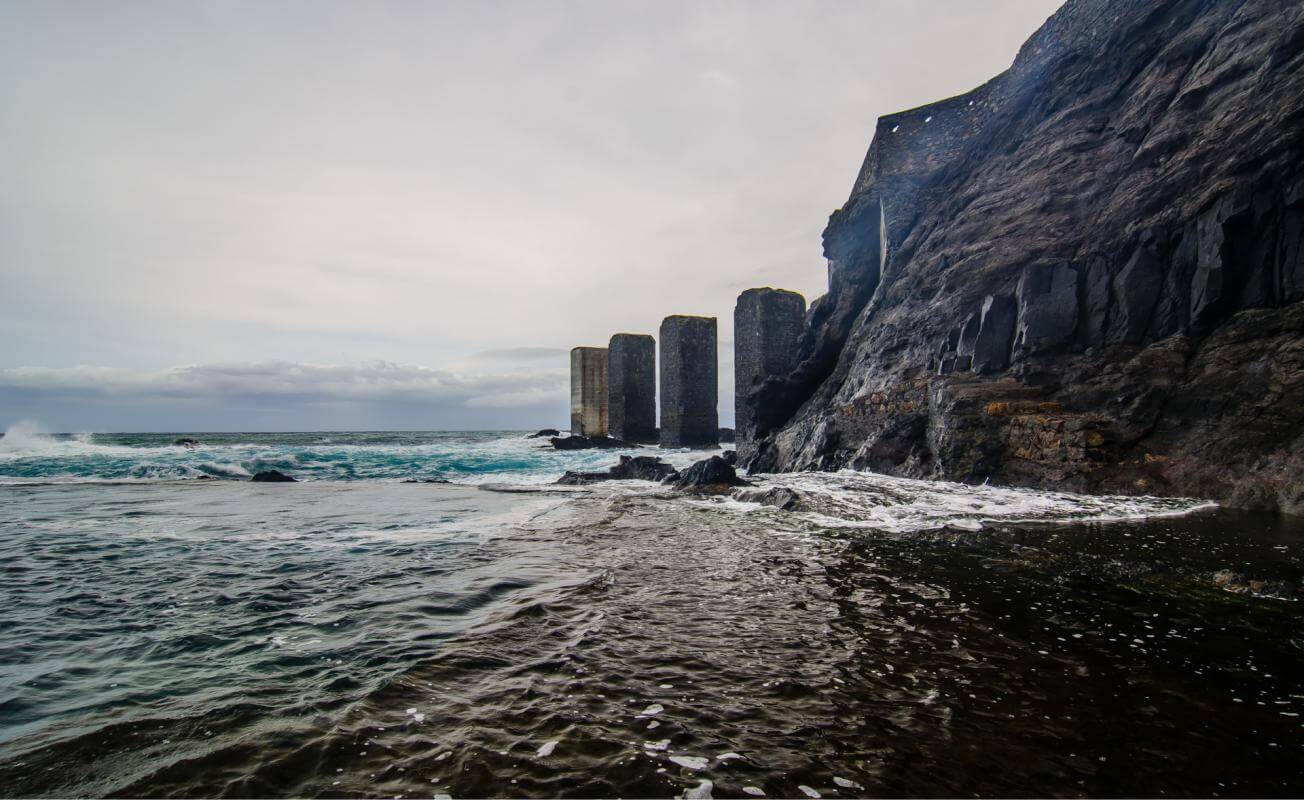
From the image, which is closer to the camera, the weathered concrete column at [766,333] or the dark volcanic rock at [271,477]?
the dark volcanic rock at [271,477]

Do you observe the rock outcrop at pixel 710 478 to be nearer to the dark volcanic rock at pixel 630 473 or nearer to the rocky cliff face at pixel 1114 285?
the rocky cliff face at pixel 1114 285

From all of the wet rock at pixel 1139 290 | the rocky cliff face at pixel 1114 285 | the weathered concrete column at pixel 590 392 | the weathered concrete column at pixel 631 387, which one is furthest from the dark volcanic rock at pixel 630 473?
the weathered concrete column at pixel 590 392

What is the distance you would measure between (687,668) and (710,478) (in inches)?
346

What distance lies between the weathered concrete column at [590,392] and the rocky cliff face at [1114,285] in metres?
23.7

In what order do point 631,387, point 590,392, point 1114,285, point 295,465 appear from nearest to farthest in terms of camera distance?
point 1114,285 < point 295,465 < point 631,387 < point 590,392

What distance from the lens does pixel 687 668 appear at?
2949 mm

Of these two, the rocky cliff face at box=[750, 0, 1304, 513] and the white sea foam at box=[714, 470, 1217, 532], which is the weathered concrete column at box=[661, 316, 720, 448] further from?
the white sea foam at box=[714, 470, 1217, 532]

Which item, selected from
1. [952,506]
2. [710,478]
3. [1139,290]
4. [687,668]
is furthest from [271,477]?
[1139,290]

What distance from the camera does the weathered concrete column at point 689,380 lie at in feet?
99.2

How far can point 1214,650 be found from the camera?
113 inches

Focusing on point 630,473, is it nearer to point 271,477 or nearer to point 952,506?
point 952,506

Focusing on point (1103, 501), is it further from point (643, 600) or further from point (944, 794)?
point (944, 794)

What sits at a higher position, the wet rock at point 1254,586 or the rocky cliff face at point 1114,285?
the rocky cliff face at point 1114,285

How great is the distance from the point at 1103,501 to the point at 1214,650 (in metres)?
4.90
